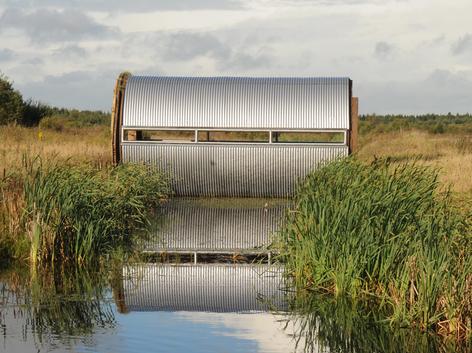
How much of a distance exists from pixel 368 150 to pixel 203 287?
2772cm

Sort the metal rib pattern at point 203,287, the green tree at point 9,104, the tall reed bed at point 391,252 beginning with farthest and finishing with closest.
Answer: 1. the green tree at point 9,104
2. the metal rib pattern at point 203,287
3. the tall reed bed at point 391,252

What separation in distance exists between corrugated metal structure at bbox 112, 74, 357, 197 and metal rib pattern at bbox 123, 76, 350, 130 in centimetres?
3

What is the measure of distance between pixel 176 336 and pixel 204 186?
15782 millimetres

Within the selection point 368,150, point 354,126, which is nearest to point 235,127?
point 354,126

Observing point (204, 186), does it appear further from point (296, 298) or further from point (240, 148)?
point (296, 298)

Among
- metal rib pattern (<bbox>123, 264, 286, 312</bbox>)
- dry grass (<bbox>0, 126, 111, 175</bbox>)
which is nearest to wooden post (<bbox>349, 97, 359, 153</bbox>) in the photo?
dry grass (<bbox>0, 126, 111, 175</bbox>)

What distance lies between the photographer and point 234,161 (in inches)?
1026

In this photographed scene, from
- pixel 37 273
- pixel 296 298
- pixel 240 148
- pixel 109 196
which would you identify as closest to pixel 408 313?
pixel 296 298

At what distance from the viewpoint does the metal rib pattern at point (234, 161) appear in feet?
85.3

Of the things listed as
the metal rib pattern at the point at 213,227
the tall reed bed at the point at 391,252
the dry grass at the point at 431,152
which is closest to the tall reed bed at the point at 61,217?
the metal rib pattern at the point at 213,227

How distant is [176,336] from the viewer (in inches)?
420

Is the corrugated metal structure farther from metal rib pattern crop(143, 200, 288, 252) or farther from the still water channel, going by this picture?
the still water channel

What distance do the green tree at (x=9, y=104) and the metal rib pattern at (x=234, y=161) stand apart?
25065 millimetres

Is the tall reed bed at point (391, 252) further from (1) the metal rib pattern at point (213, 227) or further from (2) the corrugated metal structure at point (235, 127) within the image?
(2) the corrugated metal structure at point (235, 127)
